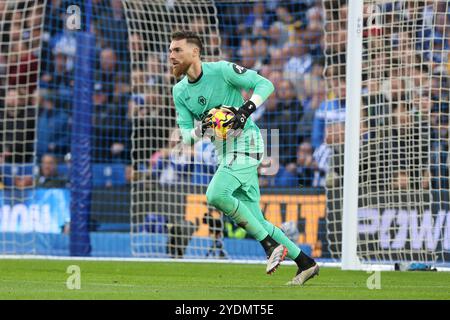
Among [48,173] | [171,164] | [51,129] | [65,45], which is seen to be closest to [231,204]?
[171,164]

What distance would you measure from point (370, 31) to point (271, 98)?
350cm

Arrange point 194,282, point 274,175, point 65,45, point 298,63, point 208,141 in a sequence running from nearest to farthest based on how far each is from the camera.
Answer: point 194,282 < point 208,141 < point 274,175 < point 298,63 < point 65,45

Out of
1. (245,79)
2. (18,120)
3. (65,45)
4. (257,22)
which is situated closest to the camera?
(245,79)

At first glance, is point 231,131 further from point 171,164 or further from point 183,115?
point 171,164

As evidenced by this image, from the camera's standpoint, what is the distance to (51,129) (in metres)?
18.6

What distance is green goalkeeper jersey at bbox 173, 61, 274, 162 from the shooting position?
31.8 feet

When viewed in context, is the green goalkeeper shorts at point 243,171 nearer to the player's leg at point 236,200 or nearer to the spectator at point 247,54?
the player's leg at point 236,200

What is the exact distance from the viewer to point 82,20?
16.8m

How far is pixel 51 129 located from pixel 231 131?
963cm

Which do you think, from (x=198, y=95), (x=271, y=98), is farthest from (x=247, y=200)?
(x=271, y=98)

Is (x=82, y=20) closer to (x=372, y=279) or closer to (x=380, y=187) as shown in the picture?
(x=380, y=187)

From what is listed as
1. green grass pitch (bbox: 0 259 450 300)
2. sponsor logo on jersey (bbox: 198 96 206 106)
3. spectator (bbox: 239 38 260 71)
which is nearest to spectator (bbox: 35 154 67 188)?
green grass pitch (bbox: 0 259 450 300)

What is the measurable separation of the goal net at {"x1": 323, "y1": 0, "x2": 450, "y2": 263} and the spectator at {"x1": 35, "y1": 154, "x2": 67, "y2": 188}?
5.49 meters

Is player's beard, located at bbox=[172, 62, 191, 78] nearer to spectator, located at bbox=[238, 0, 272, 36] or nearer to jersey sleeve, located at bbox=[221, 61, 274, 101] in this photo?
jersey sleeve, located at bbox=[221, 61, 274, 101]
